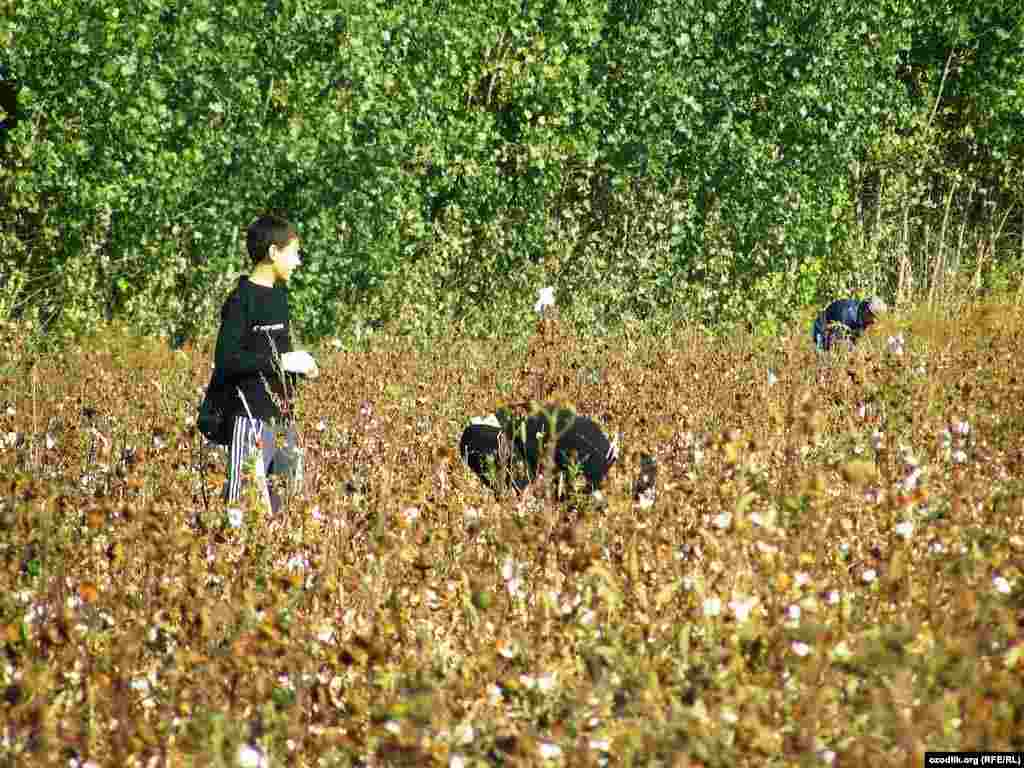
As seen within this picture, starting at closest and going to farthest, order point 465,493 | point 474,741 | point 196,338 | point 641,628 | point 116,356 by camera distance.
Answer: point 474,741
point 641,628
point 465,493
point 116,356
point 196,338

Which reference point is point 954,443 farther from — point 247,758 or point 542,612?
point 247,758

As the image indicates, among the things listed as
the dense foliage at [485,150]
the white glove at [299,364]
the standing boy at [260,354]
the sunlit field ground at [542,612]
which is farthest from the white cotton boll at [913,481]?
the dense foliage at [485,150]

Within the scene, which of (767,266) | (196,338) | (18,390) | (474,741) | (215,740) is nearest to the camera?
(215,740)

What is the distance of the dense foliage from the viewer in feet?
37.6

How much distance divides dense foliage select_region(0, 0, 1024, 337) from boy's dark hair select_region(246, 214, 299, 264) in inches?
221

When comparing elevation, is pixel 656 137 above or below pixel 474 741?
above

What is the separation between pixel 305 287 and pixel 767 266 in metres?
5.61

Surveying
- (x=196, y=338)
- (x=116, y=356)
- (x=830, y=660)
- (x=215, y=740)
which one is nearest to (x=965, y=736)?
(x=830, y=660)

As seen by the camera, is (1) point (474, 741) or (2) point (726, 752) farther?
(1) point (474, 741)

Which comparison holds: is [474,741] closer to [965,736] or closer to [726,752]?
[726,752]

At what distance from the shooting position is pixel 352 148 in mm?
12695

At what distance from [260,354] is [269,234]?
0.50m

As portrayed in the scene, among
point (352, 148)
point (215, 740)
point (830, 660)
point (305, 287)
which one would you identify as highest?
point (352, 148)

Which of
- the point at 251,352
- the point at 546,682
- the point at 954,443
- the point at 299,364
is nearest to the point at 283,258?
the point at 251,352
